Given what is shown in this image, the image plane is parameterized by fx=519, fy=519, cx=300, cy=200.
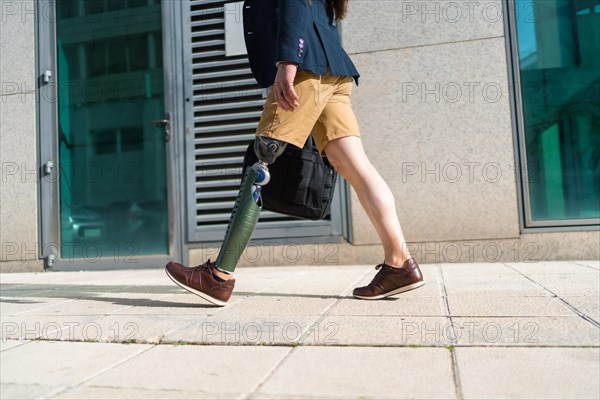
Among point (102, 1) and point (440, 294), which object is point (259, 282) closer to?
point (440, 294)

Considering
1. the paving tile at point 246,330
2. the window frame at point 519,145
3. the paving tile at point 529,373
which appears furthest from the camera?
the window frame at point 519,145

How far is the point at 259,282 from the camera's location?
11.2 ft

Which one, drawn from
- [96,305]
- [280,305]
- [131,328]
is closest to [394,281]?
[280,305]

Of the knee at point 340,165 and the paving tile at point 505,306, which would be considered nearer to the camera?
the paving tile at point 505,306

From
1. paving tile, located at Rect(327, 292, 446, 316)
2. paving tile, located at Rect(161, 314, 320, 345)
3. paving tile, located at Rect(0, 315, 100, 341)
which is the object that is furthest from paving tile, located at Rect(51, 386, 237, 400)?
paving tile, located at Rect(327, 292, 446, 316)

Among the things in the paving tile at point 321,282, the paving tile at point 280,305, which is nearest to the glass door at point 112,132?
the paving tile at point 321,282

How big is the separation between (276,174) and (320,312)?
28.4 inches

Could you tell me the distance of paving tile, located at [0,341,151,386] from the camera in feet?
4.91

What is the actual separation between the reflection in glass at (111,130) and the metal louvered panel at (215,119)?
14.5 inches

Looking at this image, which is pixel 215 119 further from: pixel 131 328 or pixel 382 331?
pixel 382 331

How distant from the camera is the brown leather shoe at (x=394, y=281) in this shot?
8.17 ft

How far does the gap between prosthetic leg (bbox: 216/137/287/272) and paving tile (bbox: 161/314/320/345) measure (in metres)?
0.33

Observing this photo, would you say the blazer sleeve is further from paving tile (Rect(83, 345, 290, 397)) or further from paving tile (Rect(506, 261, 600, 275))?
paving tile (Rect(506, 261, 600, 275))

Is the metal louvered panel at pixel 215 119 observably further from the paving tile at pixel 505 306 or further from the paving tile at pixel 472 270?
the paving tile at pixel 505 306
